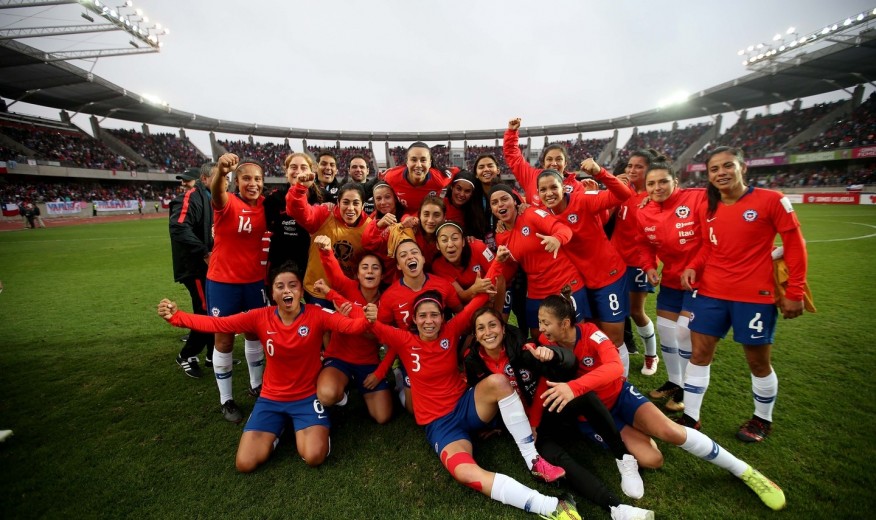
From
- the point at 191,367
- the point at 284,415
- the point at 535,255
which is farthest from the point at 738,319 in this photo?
the point at 191,367

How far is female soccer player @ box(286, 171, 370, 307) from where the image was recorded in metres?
3.98

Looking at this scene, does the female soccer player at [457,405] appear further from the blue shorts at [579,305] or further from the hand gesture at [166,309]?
the hand gesture at [166,309]

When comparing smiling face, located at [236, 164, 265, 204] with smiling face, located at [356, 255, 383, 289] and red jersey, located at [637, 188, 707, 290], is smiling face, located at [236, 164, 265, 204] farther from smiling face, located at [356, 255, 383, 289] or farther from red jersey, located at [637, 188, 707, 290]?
red jersey, located at [637, 188, 707, 290]

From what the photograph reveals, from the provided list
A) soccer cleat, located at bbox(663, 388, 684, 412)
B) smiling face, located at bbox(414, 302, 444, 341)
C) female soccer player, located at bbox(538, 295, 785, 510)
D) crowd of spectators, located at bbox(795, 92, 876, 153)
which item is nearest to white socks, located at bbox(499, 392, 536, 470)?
female soccer player, located at bbox(538, 295, 785, 510)

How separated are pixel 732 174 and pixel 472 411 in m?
2.80

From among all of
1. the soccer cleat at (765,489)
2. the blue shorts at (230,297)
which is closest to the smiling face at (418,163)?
the blue shorts at (230,297)

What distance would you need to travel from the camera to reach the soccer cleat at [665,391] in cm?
368

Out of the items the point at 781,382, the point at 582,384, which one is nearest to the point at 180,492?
the point at 582,384

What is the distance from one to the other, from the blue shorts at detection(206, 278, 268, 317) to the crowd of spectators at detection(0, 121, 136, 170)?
41.3 metres

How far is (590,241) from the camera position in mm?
3611

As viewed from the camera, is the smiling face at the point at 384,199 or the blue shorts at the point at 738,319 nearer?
the blue shorts at the point at 738,319

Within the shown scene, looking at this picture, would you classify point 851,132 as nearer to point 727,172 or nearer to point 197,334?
point 727,172

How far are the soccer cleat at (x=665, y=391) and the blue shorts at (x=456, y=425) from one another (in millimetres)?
2001

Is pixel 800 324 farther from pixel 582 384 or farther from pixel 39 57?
pixel 39 57
